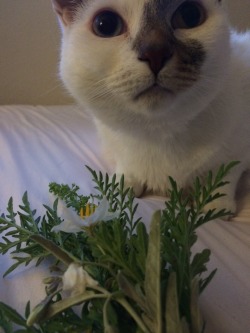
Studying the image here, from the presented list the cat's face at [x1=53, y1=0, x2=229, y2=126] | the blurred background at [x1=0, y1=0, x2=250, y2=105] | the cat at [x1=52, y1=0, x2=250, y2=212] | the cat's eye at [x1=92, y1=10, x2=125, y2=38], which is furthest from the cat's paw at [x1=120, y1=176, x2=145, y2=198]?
the blurred background at [x1=0, y1=0, x2=250, y2=105]

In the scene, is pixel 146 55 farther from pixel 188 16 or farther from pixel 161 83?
pixel 188 16

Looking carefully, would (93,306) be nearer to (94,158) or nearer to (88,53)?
(88,53)

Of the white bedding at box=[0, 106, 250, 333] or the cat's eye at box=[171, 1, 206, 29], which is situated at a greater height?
the cat's eye at box=[171, 1, 206, 29]

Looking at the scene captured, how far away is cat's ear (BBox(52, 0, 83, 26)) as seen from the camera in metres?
0.82

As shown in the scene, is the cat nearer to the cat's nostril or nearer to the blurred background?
the cat's nostril

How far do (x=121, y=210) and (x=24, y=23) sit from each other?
135cm

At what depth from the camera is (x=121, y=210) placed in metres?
0.51

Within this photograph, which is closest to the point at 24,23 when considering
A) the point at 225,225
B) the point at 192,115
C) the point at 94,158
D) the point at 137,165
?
the point at 94,158

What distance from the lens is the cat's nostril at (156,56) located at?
0.59 meters

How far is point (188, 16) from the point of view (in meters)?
0.70

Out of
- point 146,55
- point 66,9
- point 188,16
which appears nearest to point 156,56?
point 146,55

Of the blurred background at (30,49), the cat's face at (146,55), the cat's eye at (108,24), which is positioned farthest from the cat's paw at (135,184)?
the blurred background at (30,49)

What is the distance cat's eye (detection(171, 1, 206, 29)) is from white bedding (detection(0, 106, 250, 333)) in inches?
15.4

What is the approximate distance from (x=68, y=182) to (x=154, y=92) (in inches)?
15.3
